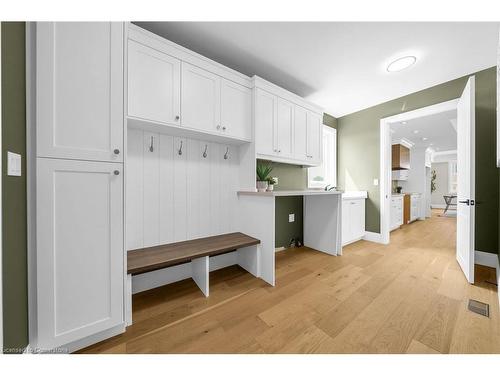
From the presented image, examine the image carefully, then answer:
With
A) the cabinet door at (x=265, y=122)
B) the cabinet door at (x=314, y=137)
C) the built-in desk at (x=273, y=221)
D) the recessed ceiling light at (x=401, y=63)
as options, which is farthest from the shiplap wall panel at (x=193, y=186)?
the recessed ceiling light at (x=401, y=63)

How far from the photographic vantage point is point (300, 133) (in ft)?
8.55

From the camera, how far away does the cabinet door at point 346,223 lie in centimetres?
298

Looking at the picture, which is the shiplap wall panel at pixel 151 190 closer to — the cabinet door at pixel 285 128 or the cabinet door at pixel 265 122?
the cabinet door at pixel 265 122

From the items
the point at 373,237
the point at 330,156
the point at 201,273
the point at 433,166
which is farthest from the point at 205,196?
the point at 433,166

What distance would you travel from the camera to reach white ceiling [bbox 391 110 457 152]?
3.61 metres

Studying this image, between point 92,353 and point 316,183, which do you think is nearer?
point 92,353

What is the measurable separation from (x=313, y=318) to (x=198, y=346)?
0.80 metres

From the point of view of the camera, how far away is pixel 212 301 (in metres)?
1.60

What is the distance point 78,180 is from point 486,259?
4110 millimetres

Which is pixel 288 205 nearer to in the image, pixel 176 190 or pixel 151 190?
pixel 176 190

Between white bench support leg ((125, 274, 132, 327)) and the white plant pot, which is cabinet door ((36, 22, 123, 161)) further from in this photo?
the white plant pot

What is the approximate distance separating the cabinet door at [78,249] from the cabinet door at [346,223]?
2.89 metres
